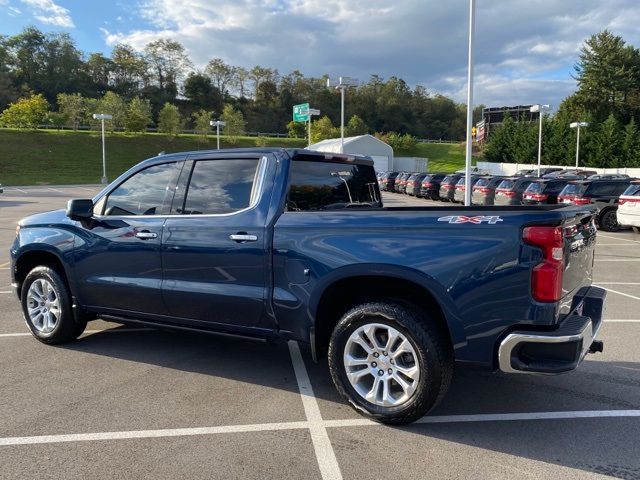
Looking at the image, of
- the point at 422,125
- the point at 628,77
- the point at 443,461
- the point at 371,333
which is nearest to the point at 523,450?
the point at 443,461

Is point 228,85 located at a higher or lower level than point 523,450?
higher

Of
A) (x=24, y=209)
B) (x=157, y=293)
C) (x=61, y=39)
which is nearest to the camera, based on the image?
(x=157, y=293)

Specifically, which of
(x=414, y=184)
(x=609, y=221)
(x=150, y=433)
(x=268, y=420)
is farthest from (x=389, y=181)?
(x=150, y=433)

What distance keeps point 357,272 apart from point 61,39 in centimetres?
12667

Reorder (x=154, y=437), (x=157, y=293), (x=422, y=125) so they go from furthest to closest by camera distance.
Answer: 1. (x=422, y=125)
2. (x=157, y=293)
3. (x=154, y=437)

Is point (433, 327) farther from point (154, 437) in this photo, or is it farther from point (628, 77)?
point (628, 77)

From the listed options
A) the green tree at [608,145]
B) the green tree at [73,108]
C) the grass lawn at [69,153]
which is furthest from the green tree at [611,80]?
the green tree at [73,108]

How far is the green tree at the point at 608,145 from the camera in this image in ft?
194

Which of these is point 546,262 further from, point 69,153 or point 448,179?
point 69,153

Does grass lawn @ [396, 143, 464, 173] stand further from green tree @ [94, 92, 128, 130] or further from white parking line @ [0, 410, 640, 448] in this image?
white parking line @ [0, 410, 640, 448]

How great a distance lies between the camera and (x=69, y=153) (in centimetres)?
6206

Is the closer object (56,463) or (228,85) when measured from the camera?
(56,463)

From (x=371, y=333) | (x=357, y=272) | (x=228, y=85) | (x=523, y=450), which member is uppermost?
(x=228, y=85)

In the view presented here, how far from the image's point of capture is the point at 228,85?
4995 inches
